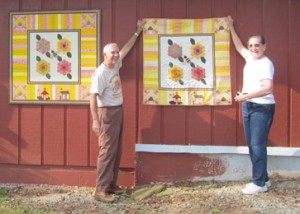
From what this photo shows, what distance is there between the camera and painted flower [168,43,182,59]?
16.9ft

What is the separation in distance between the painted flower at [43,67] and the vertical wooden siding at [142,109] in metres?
0.44

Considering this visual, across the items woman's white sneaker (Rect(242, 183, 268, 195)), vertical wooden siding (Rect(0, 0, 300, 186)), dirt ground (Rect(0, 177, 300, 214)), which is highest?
vertical wooden siding (Rect(0, 0, 300, 186))

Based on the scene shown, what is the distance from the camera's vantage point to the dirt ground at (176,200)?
14.6 feet

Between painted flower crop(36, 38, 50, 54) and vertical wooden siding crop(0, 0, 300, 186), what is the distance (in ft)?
1.37

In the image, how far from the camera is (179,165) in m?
5.22

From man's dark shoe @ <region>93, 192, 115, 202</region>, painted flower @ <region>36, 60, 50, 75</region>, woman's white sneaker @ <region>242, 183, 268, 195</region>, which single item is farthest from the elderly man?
woman's white sneaker @ <region>242, 183, 268, 195</region>

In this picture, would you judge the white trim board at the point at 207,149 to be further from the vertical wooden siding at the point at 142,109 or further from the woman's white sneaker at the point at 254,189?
the woman's white sneaker at the point at 254,189

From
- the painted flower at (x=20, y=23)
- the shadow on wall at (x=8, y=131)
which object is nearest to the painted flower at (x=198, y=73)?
the painted flower at (x=20, y=23)

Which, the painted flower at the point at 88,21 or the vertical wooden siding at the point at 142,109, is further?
the painted flower at the point at 88,21

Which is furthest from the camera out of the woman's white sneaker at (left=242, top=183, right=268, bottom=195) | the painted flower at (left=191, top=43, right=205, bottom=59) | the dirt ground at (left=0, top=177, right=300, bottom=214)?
the painted flower at (left=191, top=43, right=205, bottom=59)

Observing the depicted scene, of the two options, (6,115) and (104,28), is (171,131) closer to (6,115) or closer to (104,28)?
(104,28)

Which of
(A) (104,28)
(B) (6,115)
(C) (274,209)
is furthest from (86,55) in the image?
(C) (274,209)

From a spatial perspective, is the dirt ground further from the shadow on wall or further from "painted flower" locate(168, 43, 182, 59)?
"painted flower" locate(168, 43, 182, 59)

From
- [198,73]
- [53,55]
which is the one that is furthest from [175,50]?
[53,55]
